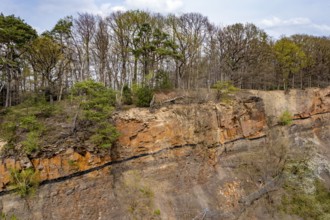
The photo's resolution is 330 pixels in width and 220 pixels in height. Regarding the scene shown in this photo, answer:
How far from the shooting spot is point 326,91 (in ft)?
120

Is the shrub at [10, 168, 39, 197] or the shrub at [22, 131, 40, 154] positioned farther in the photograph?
the shrub at [22, 131, 40, 154]

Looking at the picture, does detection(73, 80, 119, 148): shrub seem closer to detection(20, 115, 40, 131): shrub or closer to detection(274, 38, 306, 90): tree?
detection(20, 115, 40, 131): shrub

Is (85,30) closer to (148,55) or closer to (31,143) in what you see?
(148,55)

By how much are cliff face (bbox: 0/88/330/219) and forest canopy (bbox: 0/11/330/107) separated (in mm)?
5282

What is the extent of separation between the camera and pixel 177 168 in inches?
872

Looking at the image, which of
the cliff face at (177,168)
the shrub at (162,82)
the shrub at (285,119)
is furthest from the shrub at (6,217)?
the shrub at (285,119)

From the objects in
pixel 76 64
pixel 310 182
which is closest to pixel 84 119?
pixel 76 64

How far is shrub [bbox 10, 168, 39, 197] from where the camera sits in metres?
15.3

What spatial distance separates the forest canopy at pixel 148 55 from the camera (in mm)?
24531

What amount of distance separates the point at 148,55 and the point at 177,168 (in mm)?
13242

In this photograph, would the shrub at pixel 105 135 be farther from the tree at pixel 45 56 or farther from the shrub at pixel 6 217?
the tree at pixel 45 56

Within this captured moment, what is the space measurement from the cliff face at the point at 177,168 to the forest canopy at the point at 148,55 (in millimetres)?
5282

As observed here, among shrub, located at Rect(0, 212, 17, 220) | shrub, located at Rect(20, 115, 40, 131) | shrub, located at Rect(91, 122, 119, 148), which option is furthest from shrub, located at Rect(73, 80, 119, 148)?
shrub, located at Rect(0, 212, 17, 220)

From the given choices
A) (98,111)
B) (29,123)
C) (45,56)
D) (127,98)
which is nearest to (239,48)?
(127,98)
